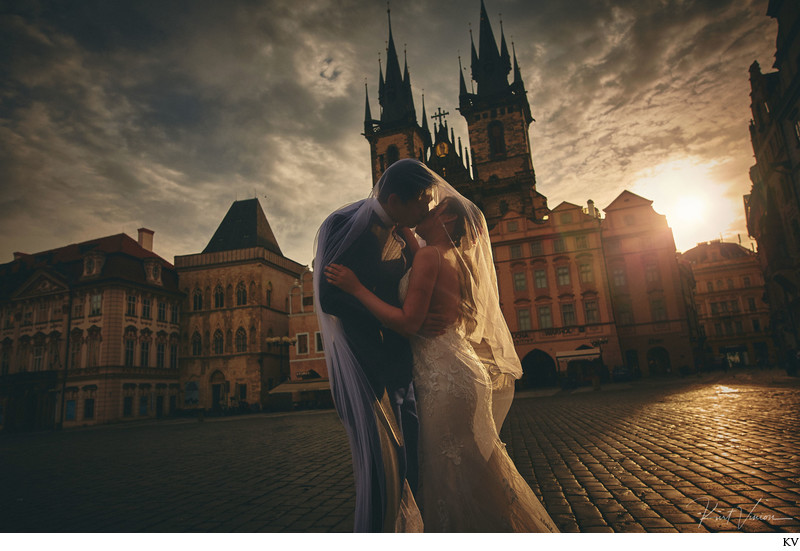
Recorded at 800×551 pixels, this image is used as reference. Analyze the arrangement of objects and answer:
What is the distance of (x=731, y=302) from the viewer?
172 feet

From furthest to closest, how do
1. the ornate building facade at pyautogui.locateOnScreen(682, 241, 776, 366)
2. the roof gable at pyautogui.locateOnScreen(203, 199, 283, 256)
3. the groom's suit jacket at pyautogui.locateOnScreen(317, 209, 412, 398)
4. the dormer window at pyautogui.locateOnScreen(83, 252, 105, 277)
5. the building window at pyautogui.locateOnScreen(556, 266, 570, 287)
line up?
the ornate building facade at pyautogui.locateOnScreen(682, 241, 776, 366) → the roof gable at pyautogui.locateOnScreen(203, 199, 283, 256) → the building window at pyautogui.locateOnScreen(556, 266, 570, 287) → the dormer window at pyautogui.locateOnScreen(83, 252, 105, 277) → the groom's suit jacket at pyautogui.locateOnScreen(317, 209, 412, 398)

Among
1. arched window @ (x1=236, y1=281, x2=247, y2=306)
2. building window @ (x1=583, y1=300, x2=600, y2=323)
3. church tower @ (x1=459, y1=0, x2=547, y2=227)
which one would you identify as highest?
church tower @ (x1=459, y1=0, x2=547, y2=227)

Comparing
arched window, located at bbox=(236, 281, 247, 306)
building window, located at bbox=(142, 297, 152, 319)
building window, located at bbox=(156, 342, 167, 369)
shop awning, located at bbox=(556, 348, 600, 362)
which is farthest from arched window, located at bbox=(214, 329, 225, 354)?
shop awning, located at bbox=(556, 348, 600, 362)

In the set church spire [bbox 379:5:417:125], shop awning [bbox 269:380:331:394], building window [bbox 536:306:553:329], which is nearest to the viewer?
shop awning [bbox 269:380:331:394]

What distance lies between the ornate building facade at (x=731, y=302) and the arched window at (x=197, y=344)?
49199 millimetres

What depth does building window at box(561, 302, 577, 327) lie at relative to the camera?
32.8 meters

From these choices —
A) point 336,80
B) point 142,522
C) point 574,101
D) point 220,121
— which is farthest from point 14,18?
point 574,101

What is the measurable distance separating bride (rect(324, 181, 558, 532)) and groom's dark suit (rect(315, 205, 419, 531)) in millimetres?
56

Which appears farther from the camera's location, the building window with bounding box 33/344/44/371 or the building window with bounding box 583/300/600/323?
the building window with bounding box 583/300/600/323

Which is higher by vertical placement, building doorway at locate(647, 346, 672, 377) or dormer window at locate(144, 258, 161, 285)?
dormer window at locate(144, 258, 161, 285)

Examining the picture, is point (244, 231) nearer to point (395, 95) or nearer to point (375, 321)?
point (395, 95)

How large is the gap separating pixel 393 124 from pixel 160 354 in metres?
30.9

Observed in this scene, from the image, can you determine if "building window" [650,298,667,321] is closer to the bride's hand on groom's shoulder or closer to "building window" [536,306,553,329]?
"building window" [536,306,553,329]
